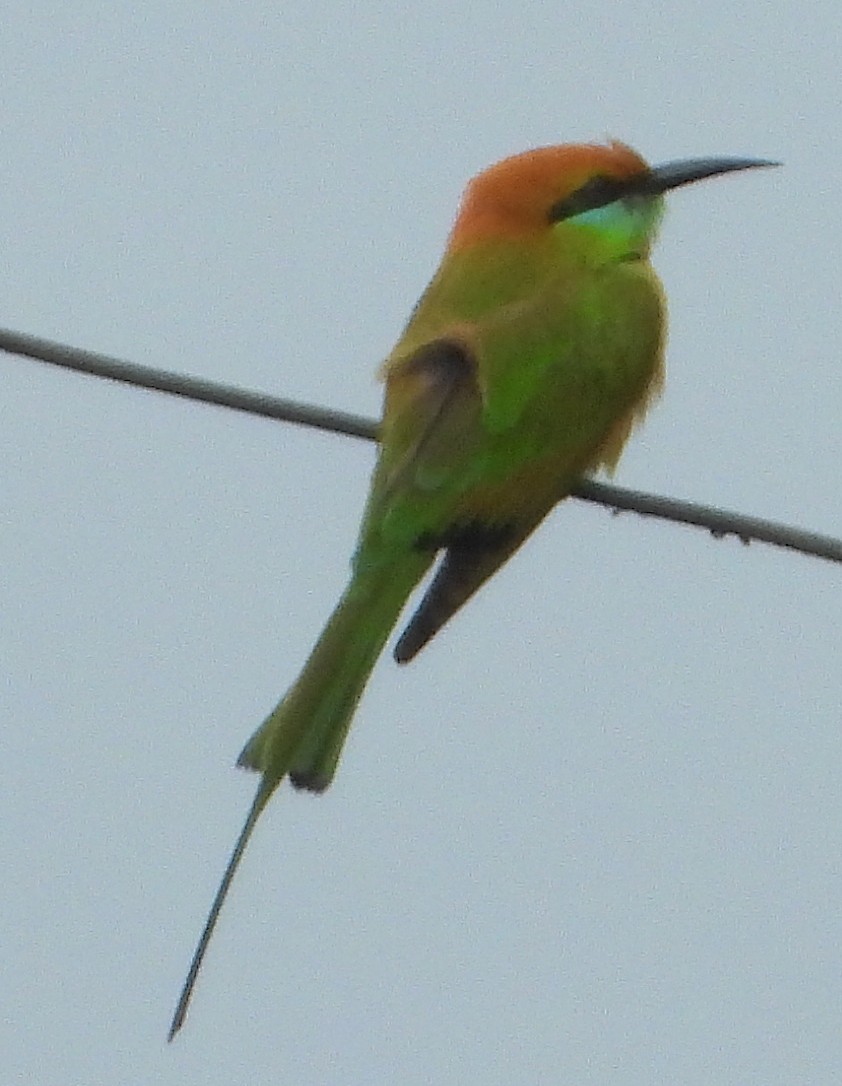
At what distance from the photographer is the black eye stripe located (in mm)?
3398

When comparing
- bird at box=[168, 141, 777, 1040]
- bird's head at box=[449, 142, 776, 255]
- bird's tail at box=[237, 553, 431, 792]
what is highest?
bird's head at box=[449, 142, 776, 255]

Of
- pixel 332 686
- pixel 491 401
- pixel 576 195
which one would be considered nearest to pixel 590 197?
pixel 576 195

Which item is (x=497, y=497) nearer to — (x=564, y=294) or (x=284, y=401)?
(x=564, y=294)

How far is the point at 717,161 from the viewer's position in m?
3.49

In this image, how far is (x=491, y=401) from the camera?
297 cm

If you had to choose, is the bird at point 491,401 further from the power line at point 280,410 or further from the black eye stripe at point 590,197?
the power line at point 280,410

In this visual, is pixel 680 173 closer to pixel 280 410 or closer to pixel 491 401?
pixel 491 401

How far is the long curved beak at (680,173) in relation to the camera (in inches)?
137

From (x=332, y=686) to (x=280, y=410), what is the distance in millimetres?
632

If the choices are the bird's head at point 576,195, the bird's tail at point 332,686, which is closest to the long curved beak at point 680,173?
the bird's head at point 576,195

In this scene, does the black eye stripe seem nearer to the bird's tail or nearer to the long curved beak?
the long curved beak

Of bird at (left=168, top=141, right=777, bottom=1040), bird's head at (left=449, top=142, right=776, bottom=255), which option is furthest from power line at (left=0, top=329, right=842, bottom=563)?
bird's head at (left=449, top=142, right=776, bottom=255)

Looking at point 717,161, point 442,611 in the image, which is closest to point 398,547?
point 442,611

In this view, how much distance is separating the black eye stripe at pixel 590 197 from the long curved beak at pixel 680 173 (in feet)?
0.21
